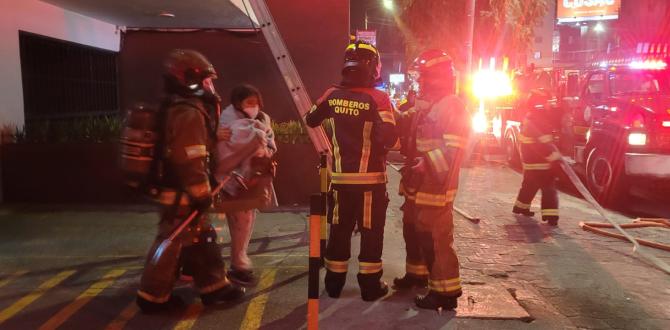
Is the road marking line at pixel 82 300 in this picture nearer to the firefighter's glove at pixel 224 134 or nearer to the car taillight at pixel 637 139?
the firefighter's glove at pixel 224 134

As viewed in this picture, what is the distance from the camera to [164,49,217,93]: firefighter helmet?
13.4 feet

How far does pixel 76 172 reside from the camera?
25.8 ft

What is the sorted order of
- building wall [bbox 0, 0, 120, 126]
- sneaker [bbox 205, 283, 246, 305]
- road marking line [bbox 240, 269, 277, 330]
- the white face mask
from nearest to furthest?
road marking line [bbox 240, 269, 277, 330] → sneaker [bbox 205, 283, 246, 305] → the white face mask → building wall [bbox 0, 0, 120, 126]

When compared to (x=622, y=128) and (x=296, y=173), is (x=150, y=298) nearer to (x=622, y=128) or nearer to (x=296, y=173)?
(x=296, y=173)

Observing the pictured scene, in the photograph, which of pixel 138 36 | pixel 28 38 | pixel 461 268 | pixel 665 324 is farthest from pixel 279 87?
pixel 665 324

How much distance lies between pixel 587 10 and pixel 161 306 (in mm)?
32009

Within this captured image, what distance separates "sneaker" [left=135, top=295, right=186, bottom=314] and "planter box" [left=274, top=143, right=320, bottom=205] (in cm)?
360

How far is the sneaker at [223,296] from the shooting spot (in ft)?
14.4

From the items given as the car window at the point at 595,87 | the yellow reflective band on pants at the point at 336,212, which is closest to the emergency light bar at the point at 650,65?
the car window at the point at 595,87

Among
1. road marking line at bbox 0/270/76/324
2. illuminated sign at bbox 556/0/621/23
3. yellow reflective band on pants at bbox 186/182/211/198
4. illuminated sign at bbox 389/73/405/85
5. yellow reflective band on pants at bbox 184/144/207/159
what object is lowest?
road marking line at bbox 0/270/76/324

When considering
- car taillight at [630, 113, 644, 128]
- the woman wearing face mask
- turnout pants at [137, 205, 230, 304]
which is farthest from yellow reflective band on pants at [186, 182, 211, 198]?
car taillight at [630, 113, 644, 128]

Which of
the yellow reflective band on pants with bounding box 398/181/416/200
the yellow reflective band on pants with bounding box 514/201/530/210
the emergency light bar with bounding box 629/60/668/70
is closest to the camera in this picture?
the yellow reflective band on pants with bounding box 398/181/416/200

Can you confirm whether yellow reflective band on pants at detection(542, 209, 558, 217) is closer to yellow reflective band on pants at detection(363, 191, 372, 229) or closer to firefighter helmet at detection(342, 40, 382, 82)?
yellow reflective band on pants at detection(363, 191, 372, 229)

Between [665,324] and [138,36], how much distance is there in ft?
33.4
